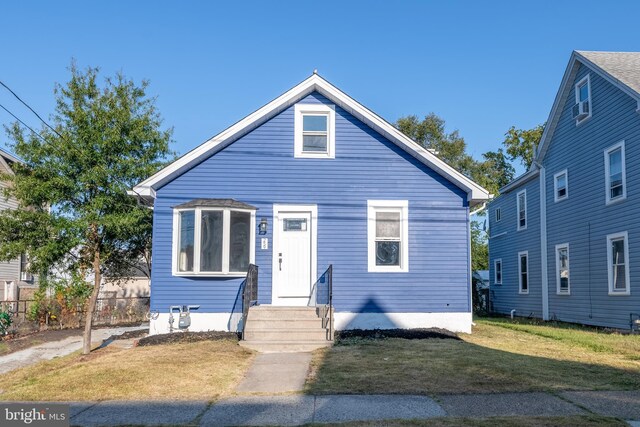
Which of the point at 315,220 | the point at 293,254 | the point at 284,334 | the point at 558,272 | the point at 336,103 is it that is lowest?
the point at 284,334

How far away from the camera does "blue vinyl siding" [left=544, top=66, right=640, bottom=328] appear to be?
15.0 m

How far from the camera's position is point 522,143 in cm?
3794

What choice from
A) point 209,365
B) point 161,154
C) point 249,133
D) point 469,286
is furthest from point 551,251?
point 209,365

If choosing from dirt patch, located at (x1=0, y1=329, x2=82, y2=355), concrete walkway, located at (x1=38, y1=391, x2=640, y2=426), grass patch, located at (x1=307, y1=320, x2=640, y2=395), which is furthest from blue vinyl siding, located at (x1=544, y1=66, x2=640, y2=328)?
dirt patch, located at (x1=0, y1=329, x2=82, y2=355)

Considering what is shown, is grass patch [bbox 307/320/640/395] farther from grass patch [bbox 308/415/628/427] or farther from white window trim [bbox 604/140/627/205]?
white window trim [bbox 604/140/627/205]

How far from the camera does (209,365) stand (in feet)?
30.3

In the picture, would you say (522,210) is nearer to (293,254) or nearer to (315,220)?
(315,220)

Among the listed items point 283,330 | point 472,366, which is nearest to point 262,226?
point 283,330

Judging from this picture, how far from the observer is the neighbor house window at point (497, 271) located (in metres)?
25.8

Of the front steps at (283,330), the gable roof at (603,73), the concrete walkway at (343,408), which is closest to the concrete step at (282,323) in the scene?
the front steps at (283,330)

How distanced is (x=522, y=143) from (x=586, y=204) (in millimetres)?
21616

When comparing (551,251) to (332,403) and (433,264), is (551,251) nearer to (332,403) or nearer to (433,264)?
(433,264)

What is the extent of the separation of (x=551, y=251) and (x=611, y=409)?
14.1 m

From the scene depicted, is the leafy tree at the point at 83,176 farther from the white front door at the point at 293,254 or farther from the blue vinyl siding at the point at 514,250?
the blue vinyl siding at the point at 514,250
